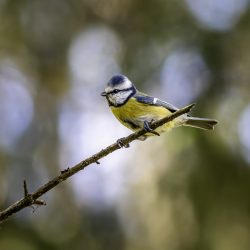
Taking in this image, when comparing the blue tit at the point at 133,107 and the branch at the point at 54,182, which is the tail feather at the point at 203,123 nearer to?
the blue tit at the point at 133,107

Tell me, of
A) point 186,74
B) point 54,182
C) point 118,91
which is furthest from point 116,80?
point 186,74

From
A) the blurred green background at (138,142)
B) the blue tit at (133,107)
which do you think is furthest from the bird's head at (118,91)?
the blurred green background at (138,142)

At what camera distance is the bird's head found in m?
2.96

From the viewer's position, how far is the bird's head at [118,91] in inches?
116

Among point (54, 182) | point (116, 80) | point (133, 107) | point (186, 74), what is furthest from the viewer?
point (186, 74)

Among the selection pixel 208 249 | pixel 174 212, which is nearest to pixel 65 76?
pixel 174 212

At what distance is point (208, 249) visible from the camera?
21.1 ft

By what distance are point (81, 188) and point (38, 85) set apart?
1.97 meters

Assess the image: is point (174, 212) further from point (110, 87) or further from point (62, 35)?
point (110, 87)

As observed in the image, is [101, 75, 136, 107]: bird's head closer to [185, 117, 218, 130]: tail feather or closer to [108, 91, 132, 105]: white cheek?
[108, 91, 132, 105]: white cheek

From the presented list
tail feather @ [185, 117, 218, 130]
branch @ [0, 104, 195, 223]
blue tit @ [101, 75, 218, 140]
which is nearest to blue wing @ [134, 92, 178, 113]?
blue tit @ [101, 75, 218, 140]

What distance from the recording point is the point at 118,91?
3.03 m

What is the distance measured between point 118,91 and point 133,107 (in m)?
0.13

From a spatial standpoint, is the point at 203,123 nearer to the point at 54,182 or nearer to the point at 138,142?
the point at 54,182
